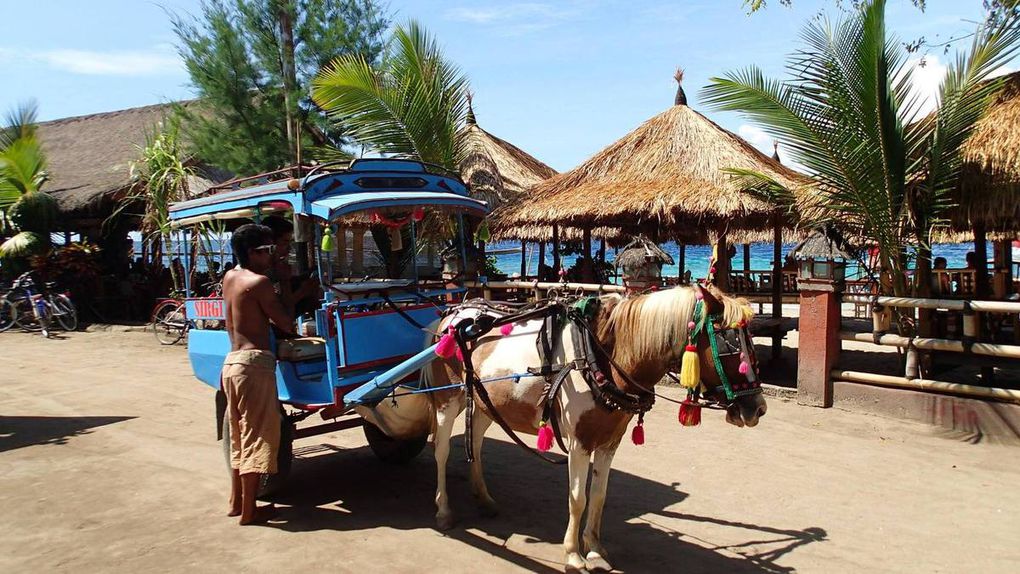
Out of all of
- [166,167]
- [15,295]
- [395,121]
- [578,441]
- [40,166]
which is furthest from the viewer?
[40,166]

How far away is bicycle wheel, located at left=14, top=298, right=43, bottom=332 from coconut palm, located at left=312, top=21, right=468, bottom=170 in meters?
10.4

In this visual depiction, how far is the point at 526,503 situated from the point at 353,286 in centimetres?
215

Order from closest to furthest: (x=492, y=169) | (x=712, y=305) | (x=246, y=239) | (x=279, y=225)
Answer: (x=712, y=305)
(x=246, y=239)
(x=279, y=225)
(x=492, y=169)

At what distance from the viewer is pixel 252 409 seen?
15.7ft

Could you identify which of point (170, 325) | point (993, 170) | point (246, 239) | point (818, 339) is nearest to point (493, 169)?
point (818, 339)

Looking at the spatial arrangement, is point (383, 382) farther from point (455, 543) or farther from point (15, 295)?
point (15, 295)

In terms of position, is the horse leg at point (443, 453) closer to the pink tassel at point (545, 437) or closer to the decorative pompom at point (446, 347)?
the decorative pompom at point (446, 347)

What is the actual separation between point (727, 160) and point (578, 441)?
776cm

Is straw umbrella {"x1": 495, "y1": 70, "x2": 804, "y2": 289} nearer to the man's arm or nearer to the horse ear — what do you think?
the horse ear

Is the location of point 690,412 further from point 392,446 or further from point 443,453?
point 392,446

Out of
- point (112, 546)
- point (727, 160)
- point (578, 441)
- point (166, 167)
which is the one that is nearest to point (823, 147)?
point (727, 160)

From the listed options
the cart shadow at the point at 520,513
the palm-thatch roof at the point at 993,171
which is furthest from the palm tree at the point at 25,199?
the palm-thatch roof at the point at 993,171

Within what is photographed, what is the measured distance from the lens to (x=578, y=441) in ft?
13.4

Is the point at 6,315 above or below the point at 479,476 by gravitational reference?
above
